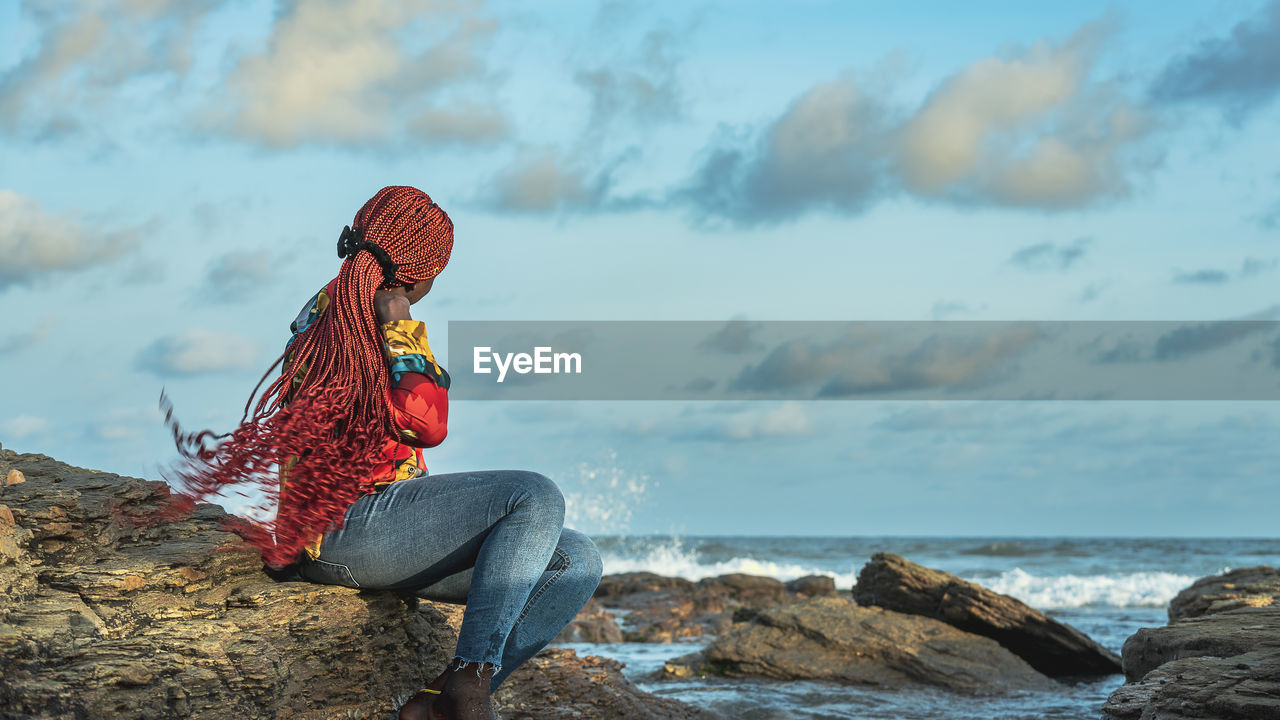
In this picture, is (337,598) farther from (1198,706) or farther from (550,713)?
(1198,706)

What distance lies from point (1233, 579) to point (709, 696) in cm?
584

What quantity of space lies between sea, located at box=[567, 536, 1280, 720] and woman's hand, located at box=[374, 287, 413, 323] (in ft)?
12.3

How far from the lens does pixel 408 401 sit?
12.3 ft

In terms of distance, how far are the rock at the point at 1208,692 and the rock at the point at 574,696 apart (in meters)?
2.50

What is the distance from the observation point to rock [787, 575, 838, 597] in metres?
18.4

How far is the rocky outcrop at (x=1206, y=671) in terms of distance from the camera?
3.99 m

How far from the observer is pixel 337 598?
405 centimetres

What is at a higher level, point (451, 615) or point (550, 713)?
point (451, 615)

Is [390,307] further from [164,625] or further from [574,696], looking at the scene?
[574,696]

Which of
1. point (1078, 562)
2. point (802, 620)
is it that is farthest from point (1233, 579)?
point (1078, 562)

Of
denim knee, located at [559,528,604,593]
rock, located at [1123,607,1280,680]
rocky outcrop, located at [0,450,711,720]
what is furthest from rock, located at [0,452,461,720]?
rock, located at [1123,607,1280,680]

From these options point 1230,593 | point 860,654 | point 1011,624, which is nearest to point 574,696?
point 860,654

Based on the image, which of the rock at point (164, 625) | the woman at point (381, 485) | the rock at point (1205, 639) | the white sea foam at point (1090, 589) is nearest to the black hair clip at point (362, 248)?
the woman at point (381, 485)

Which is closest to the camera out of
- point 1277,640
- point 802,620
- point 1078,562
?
point 1277,640
